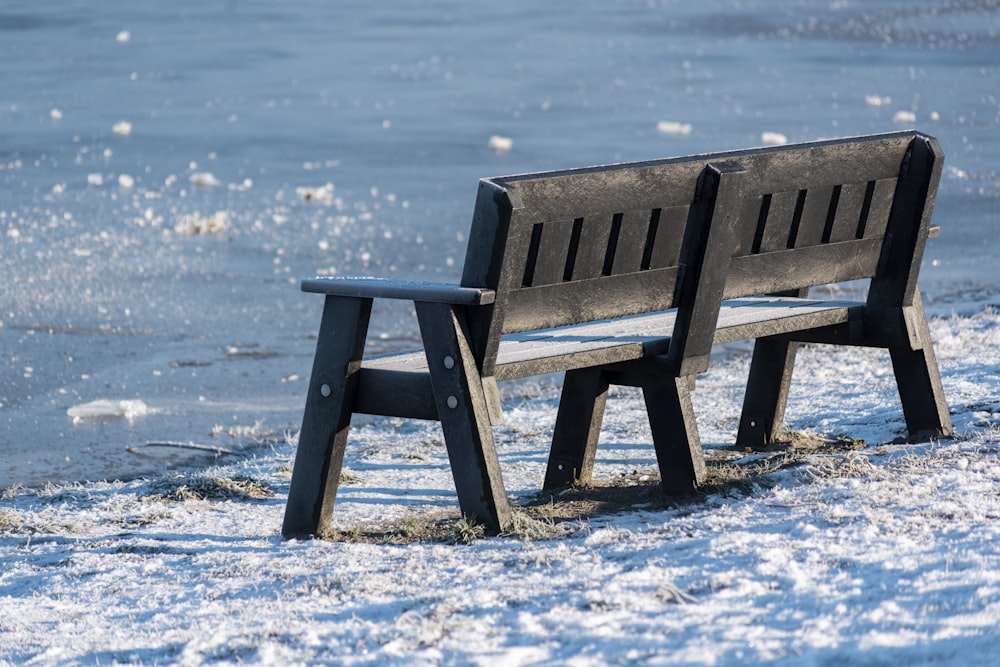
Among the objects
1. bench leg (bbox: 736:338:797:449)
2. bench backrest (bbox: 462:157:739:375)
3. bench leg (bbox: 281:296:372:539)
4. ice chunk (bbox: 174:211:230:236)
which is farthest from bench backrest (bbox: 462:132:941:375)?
ice chunk (bbox: 174:211:230:236)

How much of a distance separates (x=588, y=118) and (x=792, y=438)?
11.9m

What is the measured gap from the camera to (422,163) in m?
14.2

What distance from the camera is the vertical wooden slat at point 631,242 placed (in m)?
4.16

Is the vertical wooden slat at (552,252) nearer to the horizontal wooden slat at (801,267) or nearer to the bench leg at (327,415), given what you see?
the bench leg at (327,415)

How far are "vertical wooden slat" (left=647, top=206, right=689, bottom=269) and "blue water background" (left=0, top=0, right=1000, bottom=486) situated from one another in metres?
2.78

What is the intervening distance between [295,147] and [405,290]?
38.0 feet

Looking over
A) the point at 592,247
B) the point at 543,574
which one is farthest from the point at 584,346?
the point at 543,574

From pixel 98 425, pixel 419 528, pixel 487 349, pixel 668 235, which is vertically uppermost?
pixel 668 235

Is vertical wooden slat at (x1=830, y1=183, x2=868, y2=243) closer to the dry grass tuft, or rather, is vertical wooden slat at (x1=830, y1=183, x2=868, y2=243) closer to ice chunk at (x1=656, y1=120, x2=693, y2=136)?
the dry grass tuft

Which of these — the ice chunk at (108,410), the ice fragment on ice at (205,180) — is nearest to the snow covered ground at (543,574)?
the ice chunk at (108,410)

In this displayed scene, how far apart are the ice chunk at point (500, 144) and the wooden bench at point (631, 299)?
9737 millimetres

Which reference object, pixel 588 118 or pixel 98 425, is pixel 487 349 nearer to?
pixel 98 425

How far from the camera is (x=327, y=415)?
4.30 metres

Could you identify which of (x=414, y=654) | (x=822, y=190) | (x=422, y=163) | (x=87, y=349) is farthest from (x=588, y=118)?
(x=414, y=654)
